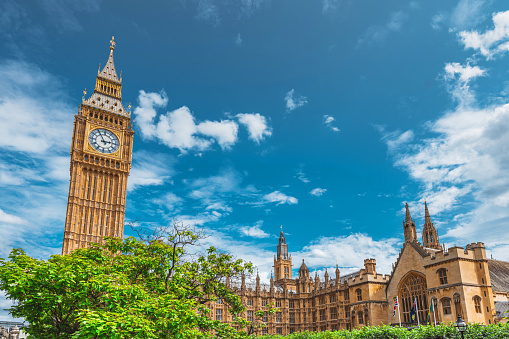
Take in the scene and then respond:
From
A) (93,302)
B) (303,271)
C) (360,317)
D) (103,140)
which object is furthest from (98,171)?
(93,302)

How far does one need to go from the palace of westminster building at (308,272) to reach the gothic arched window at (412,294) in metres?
0.13

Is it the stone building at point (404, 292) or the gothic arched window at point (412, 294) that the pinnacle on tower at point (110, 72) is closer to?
the stone building at point (404, 292)

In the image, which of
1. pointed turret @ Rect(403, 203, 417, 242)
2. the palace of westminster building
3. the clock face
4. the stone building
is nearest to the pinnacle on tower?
the palace of westminster building

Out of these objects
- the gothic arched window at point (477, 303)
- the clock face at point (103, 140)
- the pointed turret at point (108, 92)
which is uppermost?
the pointed turret at point (108, 92)

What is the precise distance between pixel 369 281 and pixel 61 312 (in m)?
52.1

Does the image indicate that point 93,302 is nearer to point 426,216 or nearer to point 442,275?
point 442,275

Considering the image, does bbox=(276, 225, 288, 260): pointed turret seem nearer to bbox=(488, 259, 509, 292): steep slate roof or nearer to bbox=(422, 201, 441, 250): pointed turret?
bbox=(422, 201, 441, 250): pointed turret

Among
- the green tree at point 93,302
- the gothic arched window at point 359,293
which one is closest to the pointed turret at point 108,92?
the gothic arched window at point 359,293

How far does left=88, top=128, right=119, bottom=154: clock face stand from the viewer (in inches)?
3182

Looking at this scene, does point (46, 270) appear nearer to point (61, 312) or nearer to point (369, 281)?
point (61, 312)

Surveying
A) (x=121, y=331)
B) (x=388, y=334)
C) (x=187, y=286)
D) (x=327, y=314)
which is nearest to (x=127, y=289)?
(x=121, y=331)

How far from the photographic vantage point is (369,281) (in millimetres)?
61688

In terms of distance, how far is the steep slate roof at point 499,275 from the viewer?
5235cm

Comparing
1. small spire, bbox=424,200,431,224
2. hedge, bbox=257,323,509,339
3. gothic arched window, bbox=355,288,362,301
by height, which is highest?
small spire, bbox=424,200,431,224
